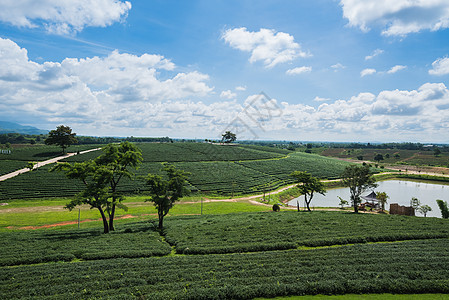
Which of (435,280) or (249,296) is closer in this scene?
(249,296)

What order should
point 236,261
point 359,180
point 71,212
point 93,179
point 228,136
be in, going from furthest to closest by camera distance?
point 228,136 → point 359,180 → point 71,212 → point 93,179 → point 236,261

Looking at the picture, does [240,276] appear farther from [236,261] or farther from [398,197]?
[398,197]

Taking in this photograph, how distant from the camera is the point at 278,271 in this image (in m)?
13.3

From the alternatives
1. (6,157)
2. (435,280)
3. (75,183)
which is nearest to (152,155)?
(75,183)

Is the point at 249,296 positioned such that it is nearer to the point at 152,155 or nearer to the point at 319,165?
the point at 152,155

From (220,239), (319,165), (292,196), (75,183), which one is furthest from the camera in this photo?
(319,165)

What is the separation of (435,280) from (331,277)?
553cm

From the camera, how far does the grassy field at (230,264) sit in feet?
37.9

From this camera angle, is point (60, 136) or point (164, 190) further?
point (60, 136)

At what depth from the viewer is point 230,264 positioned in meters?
14.6

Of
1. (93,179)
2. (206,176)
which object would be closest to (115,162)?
(93,179)

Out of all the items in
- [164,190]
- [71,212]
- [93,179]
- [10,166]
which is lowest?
[71,212]

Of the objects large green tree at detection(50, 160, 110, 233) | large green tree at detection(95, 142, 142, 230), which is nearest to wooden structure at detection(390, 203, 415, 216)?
large green tree at detection(95, 142, 142, 230)

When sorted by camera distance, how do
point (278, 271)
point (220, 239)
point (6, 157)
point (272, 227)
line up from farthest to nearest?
point (6, 157) < point (272, 227) < point (220, 239) < point (278, 271)
